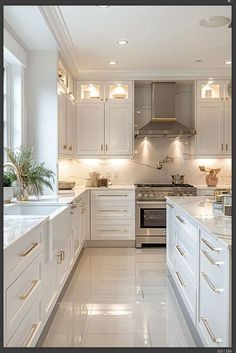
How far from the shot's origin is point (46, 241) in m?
2.35

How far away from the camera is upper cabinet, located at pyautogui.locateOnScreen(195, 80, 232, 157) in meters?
5.30

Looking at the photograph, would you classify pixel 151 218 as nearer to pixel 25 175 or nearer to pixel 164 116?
pixel 164 116

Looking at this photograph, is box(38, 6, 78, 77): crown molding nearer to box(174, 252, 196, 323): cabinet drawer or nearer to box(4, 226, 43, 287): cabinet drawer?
box(4, 226, 43, 287): cabinet drawer

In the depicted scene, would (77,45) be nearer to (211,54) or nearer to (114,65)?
(114,65)

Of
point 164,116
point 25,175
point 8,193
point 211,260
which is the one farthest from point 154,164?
point 211,260

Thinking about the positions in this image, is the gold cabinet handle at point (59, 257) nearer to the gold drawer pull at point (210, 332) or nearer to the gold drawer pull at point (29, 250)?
the gold drawer pull at point (29, 250)

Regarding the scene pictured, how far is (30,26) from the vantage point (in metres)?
3.32

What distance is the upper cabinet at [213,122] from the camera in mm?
5301

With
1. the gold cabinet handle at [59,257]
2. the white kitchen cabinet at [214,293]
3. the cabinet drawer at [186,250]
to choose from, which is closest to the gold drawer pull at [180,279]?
the cabinet drawer at [186,250]

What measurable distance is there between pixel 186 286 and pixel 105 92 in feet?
11.5

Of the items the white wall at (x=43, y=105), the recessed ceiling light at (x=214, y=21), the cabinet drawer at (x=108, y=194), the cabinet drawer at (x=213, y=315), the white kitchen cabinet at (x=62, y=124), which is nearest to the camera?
the cabinet drawer at (x=213, y=315)

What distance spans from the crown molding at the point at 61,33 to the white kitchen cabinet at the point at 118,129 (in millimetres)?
873

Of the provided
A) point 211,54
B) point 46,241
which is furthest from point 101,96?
point 46,241

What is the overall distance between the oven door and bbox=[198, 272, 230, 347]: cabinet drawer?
289 cm
